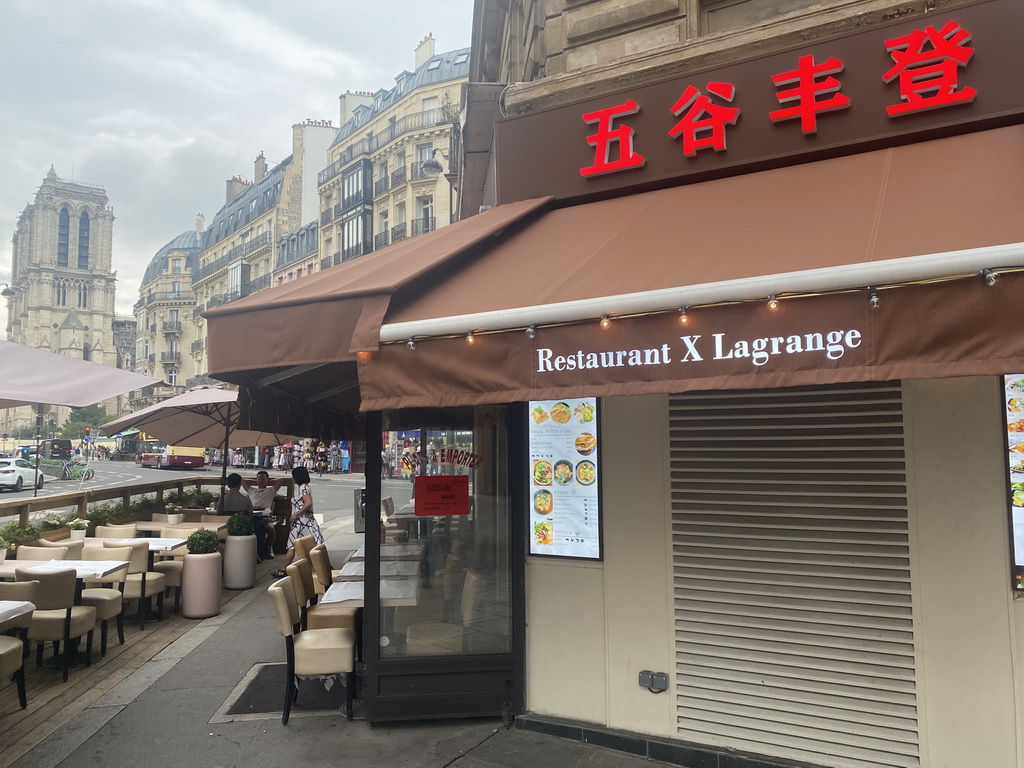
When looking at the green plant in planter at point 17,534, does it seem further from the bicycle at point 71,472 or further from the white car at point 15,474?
the bicycle at point 71,472

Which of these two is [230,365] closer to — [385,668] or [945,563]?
[385,668]

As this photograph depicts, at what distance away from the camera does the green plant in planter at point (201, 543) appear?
28.5ft

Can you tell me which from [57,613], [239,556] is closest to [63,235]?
[239,556]

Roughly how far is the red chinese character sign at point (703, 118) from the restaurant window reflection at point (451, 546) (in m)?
2.46

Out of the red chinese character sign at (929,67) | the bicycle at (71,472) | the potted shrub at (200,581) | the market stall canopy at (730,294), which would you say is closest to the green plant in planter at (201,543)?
the potted shrub at (200,581)

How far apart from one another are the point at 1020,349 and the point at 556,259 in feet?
8.61

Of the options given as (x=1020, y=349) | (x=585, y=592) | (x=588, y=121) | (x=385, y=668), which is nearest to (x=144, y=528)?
(x=385, y=668)

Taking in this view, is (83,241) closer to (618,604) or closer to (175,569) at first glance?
(175,569)

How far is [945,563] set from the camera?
3.97 meters

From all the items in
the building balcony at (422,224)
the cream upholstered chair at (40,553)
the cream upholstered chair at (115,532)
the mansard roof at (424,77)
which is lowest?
the cream upholstered chair at (115,532)

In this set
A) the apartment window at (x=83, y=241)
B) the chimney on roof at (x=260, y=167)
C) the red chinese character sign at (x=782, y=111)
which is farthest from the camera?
the apartment window at (x=83, y=241)

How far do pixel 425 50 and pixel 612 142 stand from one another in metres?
49.0

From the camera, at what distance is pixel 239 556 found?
1016cm

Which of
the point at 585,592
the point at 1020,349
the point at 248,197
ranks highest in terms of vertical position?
the point at 248,197
